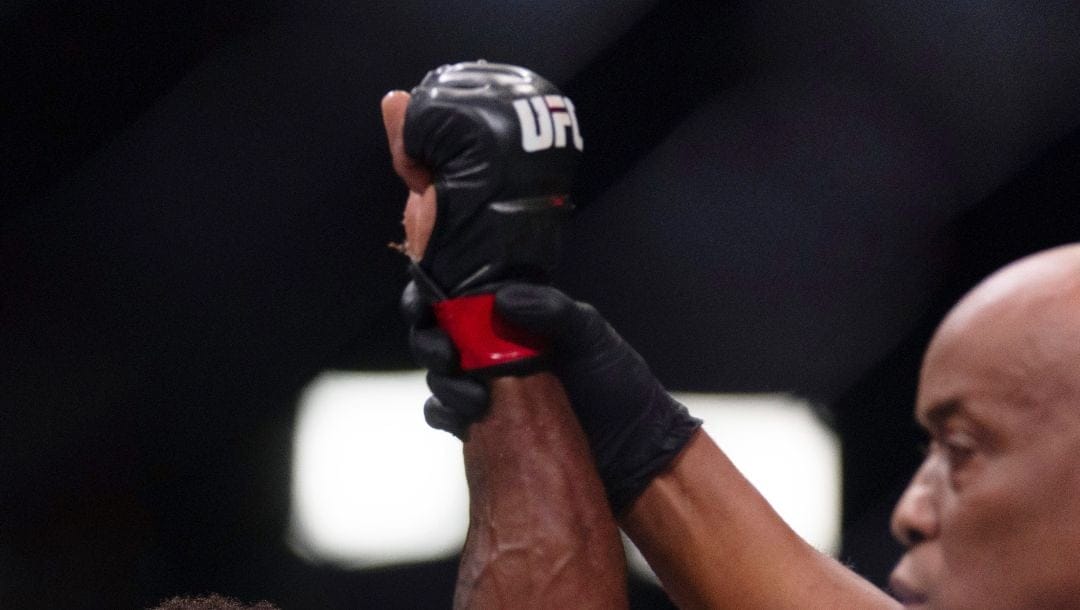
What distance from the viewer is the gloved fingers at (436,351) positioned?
0.93m

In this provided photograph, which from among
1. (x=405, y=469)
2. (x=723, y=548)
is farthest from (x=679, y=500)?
(x=405, y=469)

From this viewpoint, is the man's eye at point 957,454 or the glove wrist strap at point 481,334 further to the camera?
the glove wrist strap at point 481,334

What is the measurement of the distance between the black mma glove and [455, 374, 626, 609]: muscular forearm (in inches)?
1.5

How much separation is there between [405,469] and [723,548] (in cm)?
95

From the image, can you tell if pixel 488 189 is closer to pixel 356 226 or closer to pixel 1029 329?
pixel 1029 329

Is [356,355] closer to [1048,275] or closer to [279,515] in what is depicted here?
[279,515]

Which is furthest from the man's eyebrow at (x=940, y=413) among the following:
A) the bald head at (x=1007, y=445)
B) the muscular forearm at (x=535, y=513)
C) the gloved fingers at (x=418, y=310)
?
the gloved fingers at (x=418, y=310)

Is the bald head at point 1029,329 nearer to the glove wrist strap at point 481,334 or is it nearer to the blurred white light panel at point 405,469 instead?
the glove wrist strap at point 481,334

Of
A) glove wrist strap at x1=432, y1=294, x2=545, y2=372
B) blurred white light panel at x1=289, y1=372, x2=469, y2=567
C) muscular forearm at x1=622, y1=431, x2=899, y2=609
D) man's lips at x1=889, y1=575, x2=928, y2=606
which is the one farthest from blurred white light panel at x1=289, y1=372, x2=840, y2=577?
man's lips at x1=889, y1=575, x2=928, y2=606

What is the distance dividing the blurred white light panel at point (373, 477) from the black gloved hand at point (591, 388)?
34.8 inches

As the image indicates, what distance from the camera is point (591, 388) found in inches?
38.5

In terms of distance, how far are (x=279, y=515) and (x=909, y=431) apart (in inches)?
37.6

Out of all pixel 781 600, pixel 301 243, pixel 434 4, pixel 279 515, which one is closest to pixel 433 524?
pixel 279 515

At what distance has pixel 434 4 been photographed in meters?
1.83
